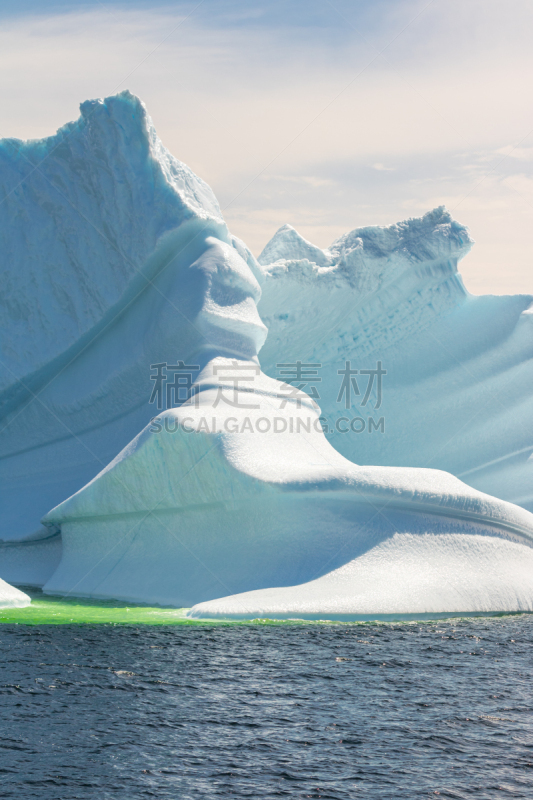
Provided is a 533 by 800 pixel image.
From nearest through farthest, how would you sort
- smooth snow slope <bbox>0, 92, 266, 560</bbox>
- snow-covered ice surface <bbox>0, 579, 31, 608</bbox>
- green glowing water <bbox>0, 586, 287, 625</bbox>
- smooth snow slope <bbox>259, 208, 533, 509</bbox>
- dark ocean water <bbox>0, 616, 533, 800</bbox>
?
dark ocean water <bbox>0, 616, 533, 800</bbox> < green glowing water <bbox>0, 586, 287, 625</bbox> < snow-covered ice surface <bbox>0, 579, 31, 608</bbox> < smooth snow slope <bbox>0, 92, 266, 560</bbox> < smooth snow slope <bbox>259, 208, 533, 509</bbox>

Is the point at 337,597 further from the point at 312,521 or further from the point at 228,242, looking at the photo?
the point at 228,242

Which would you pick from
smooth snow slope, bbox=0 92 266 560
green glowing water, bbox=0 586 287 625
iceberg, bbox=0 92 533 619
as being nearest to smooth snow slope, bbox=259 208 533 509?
iceberg, bbox=0 92 533 619

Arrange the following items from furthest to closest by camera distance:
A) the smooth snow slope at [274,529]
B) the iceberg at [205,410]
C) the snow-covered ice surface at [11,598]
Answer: the snow-covered ice surface at [11,598] < the iceberg at [205,410] < the smooth snow slope at [274,529]

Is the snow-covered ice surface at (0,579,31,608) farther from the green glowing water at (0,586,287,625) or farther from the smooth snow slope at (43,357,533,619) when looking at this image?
the smooth snow slope at (43,357,533,619)

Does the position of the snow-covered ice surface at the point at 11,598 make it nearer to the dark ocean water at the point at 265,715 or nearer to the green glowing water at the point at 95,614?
the green glowing water at the point at 95,614

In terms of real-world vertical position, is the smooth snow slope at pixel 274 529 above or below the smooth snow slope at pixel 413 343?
below

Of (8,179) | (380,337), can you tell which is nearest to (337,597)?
(380,337)

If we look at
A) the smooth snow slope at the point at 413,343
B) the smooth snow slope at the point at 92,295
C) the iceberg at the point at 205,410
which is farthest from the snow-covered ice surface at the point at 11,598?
the smooth snow slope at the point at 413,343
